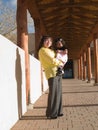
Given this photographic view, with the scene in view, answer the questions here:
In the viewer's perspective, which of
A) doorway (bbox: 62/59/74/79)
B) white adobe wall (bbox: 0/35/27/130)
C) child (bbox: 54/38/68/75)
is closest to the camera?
white adobe wall (bbox: 0/35/27/130)

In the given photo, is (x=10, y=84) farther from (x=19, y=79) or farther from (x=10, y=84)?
(x=19, y=79)

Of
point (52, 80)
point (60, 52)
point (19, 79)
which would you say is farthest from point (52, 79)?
point (19, 79)

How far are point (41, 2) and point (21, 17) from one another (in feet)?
13.0

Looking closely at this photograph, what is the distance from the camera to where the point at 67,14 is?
20141mm

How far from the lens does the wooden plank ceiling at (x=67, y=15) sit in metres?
15.4

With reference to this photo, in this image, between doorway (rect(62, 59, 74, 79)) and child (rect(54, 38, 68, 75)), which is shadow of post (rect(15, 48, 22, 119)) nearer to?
child (rect(54, 38, 68, 75))

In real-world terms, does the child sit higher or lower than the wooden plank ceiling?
lower

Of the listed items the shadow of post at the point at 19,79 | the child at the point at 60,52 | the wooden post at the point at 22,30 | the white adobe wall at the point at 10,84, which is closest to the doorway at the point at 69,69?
the wooden post at the point at 22,30

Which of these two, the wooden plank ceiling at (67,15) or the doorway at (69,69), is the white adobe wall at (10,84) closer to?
the wooden plank ceiling at (67,15)

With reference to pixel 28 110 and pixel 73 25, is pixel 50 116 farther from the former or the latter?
pixel 73 25

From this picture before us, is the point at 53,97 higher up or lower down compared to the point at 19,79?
lower down

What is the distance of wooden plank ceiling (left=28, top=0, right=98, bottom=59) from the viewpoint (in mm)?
15406

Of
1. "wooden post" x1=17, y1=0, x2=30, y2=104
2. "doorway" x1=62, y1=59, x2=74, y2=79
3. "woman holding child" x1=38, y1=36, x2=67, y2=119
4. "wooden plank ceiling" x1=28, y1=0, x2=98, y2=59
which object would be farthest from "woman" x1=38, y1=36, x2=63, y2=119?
"doorway" x1=62, y1=59, x2=74, y2=79

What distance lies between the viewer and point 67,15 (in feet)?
66.8
